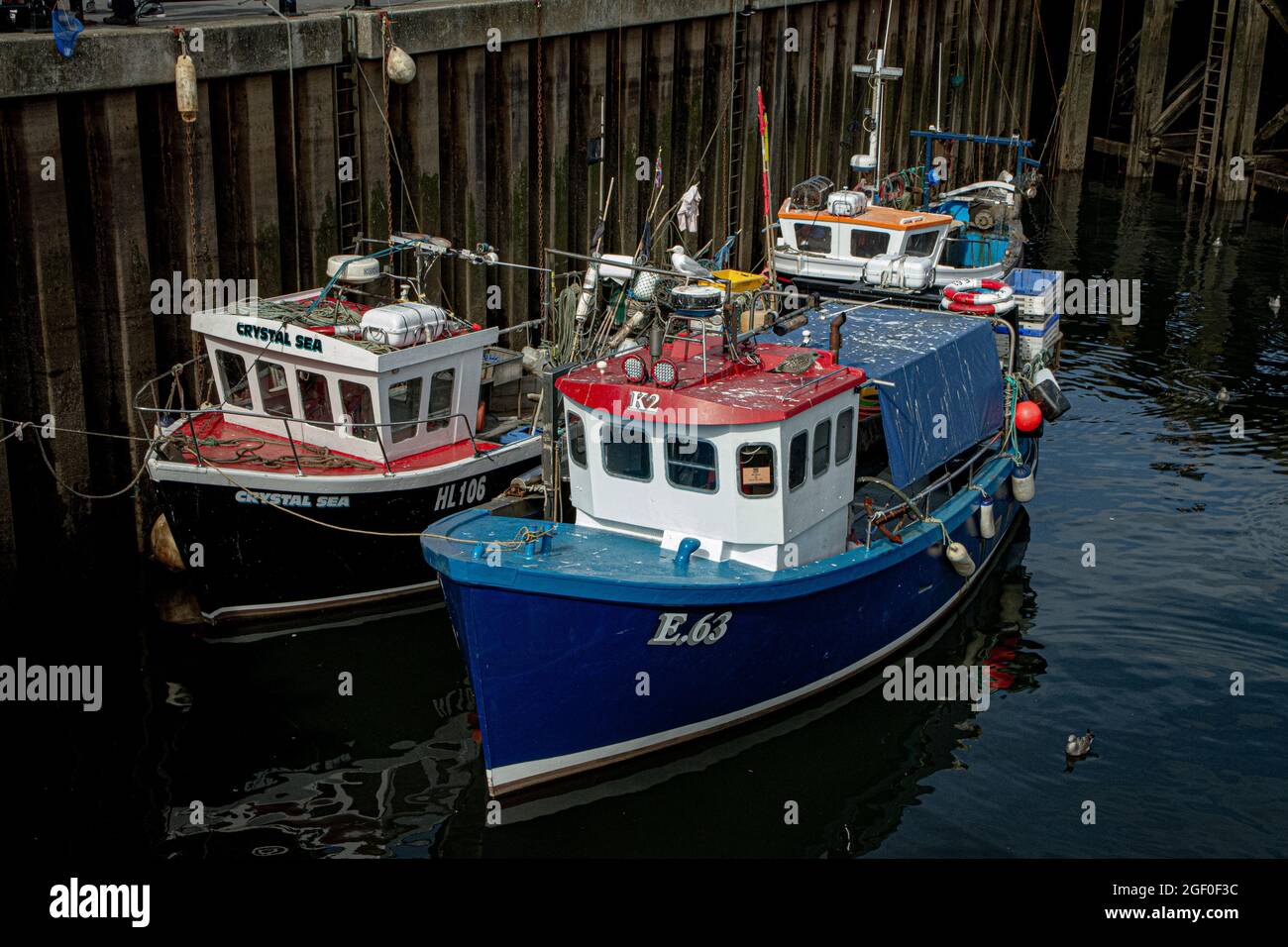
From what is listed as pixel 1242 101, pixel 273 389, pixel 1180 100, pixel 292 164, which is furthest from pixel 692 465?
pixel 1180 100

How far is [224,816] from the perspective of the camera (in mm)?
11750

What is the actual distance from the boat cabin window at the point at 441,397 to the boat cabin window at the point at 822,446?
4368mm

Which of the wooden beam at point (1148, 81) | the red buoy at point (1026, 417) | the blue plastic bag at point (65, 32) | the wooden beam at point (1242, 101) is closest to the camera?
the blue plastic bag at point (65, 32)

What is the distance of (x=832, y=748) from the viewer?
13.0 metres

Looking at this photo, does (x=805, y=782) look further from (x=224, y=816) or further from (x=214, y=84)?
(x=214, y=84)

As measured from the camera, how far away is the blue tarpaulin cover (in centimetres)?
1397

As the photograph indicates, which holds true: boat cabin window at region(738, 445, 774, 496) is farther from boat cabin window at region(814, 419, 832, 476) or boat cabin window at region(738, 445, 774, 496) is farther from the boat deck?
the boat deck

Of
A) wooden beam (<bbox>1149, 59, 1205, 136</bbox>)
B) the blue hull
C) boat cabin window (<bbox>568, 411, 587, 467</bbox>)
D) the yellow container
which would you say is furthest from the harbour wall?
wooden beam (<bbox>1149, 59, 1205, 136</bbox>)

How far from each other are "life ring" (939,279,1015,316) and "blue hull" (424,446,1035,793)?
6160 millimetres

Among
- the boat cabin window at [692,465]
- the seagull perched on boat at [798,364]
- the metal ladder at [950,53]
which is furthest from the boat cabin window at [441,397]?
the metal ladder at [950,53]

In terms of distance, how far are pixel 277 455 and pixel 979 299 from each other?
9.24m

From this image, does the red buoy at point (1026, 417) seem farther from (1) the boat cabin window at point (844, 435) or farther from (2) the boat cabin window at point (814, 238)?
(2) the boat cabin window at point (814, 238)

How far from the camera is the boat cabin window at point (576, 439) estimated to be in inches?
488
